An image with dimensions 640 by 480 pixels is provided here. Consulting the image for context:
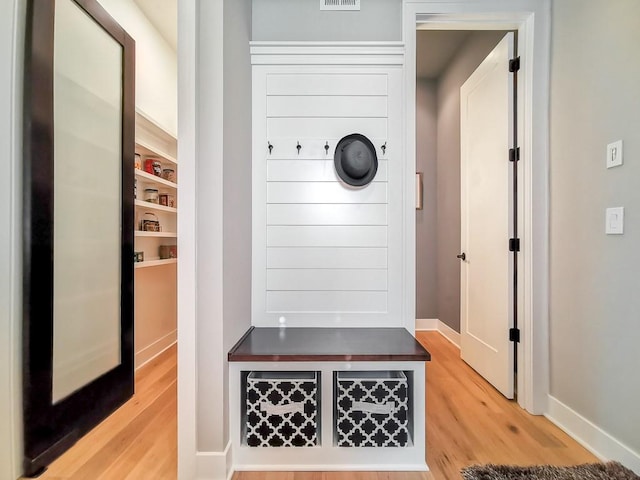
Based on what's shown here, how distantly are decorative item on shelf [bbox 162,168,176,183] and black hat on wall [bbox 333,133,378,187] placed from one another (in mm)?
1901

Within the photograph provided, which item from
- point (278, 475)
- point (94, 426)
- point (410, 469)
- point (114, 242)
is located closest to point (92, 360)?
point (94, 426)

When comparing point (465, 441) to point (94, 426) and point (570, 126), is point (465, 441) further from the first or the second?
point (94, 426)

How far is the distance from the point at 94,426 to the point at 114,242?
1003 mm

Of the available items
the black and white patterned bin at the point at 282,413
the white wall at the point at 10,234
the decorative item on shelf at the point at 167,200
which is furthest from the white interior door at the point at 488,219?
the decorative item on shelf at the point at 167,200

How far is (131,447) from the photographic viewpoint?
66.7 inches

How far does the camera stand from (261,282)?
200 centimetres

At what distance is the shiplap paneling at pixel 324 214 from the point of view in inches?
79.0

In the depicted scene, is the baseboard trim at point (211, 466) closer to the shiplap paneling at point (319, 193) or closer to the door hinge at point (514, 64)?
the shiplap paneling at point (319, 193)

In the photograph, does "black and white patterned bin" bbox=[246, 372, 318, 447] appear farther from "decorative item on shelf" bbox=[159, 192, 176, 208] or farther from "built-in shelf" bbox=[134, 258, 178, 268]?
"decorative item on shelf" bbox=[159, 192, 176, 208]

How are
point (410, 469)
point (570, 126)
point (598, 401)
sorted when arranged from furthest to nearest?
point (570, 126) < point (598, 401) < point (410, 469)

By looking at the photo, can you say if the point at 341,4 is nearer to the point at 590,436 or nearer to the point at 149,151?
the point at 149,151

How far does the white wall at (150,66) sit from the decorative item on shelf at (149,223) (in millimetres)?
801

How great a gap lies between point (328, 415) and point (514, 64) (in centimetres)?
248

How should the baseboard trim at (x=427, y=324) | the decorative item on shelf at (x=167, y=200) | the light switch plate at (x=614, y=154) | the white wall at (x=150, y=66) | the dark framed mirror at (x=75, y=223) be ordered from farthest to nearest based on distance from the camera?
the baseboard trim at (x=427, y=324), the decorative item on shelf at (x=167, y=200), the white wall at (x=150, y=66), the light switch plate at (x=614, y=154), the dark framed mirror at (x=75, y=223)
